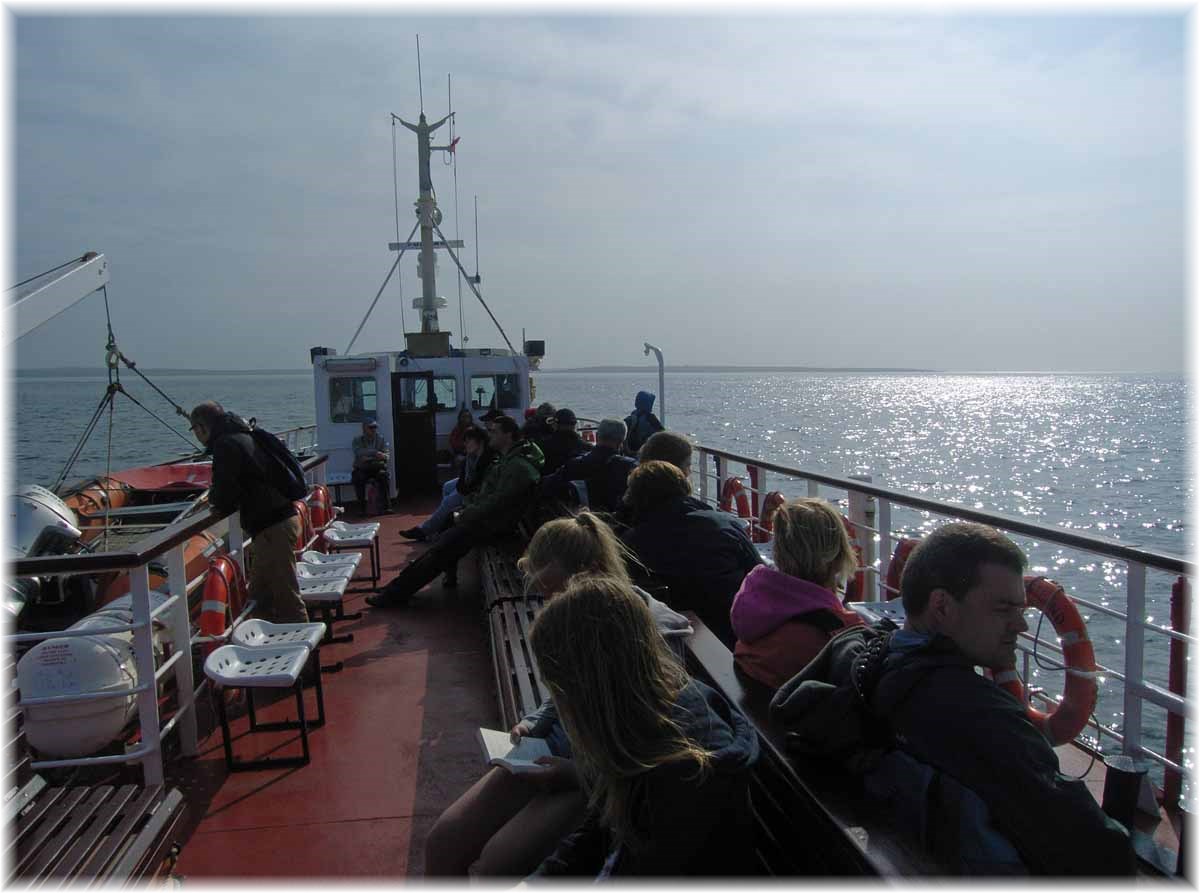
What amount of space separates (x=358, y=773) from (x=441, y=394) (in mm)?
Answer: 10203

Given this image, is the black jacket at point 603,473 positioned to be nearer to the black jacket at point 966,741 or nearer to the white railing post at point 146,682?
the white railing post at point 146,682

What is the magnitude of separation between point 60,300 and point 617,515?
19.2 feet

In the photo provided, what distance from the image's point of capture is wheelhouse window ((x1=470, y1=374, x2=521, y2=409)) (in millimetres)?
13414

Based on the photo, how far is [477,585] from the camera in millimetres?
6473

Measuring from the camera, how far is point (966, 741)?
4.91 ft

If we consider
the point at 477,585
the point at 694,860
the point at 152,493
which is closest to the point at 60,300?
the point at 152,493

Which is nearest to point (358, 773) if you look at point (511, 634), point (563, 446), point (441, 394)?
point (511, 634)

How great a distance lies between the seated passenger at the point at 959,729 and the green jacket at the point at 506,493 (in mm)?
4171

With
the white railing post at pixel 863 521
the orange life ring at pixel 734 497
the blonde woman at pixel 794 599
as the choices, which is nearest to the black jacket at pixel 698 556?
the blonde woman at pixel 794 599

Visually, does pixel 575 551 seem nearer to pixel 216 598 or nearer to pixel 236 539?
pixel 216 598

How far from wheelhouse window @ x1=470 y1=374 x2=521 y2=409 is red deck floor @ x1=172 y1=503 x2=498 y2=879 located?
8.36 m

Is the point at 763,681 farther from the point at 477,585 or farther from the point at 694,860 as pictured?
the point at 477,585

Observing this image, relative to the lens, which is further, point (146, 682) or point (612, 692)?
point (146, 682)

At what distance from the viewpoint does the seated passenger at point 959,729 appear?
1443mm
